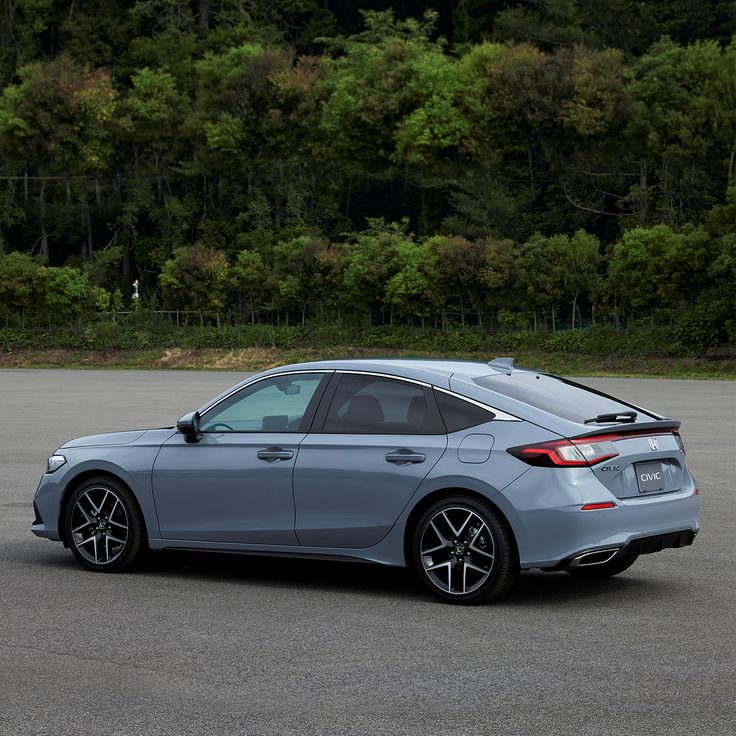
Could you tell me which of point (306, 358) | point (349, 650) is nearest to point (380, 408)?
point (349, 650)

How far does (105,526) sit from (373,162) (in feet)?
244

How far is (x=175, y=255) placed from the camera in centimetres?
8306

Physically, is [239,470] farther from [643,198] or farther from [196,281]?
[196,281]

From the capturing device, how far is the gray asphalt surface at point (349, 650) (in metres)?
6.05

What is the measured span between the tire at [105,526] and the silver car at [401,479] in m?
0.01

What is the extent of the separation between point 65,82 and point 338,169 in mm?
17177

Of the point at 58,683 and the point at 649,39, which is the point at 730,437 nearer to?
the point at 58,683

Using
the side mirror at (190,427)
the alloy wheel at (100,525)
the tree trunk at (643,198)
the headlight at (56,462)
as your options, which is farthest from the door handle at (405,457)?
the tree trunk at (643,198)

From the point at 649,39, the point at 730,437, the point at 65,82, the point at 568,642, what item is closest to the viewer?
the point at 568,642

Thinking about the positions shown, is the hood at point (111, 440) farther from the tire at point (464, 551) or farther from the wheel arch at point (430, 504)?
the tire at point (464, 551)

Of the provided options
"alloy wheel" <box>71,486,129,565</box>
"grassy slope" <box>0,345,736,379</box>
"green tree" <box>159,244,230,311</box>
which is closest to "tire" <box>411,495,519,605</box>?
"alloy wheel" <box>71,486,129,565</box>

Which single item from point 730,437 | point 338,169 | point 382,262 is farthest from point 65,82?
point 730,437

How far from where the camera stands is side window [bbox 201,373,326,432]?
9.47m

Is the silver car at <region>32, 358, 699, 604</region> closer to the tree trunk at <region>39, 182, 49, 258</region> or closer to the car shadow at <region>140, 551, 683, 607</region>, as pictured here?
the car shadow at <region>140, 551, 683, 607</region>
